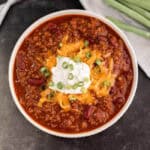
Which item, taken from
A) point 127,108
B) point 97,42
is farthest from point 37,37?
point 127,108

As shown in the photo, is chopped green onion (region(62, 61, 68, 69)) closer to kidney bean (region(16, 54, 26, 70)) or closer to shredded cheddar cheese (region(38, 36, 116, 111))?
shredded cheddar cheese (region(38, 36, 116, 111))

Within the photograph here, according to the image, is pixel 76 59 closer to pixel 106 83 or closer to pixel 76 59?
pixel 76 59

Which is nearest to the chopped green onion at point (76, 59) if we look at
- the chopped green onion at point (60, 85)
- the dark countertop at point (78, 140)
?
the chopped green onion at point (60, 85)

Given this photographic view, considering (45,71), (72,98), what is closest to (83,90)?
(72,98)

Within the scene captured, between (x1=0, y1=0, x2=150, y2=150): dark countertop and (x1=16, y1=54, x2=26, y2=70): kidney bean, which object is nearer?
(x1=16, y1=54, x2=26, y2=70): kidney bean

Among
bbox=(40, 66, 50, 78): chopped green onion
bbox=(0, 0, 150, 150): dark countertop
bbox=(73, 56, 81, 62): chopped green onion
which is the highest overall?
bbox=(40, 66, 50, 78): chopped green onion

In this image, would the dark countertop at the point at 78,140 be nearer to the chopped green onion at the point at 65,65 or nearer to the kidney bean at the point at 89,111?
the kidney bean at the point at 89,111

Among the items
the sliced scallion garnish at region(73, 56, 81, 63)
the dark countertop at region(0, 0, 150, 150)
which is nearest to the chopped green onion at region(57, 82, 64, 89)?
the sliced scallion garnish at region(73, 56, 81, 63)

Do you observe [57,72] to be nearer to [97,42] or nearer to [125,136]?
[97,42]
